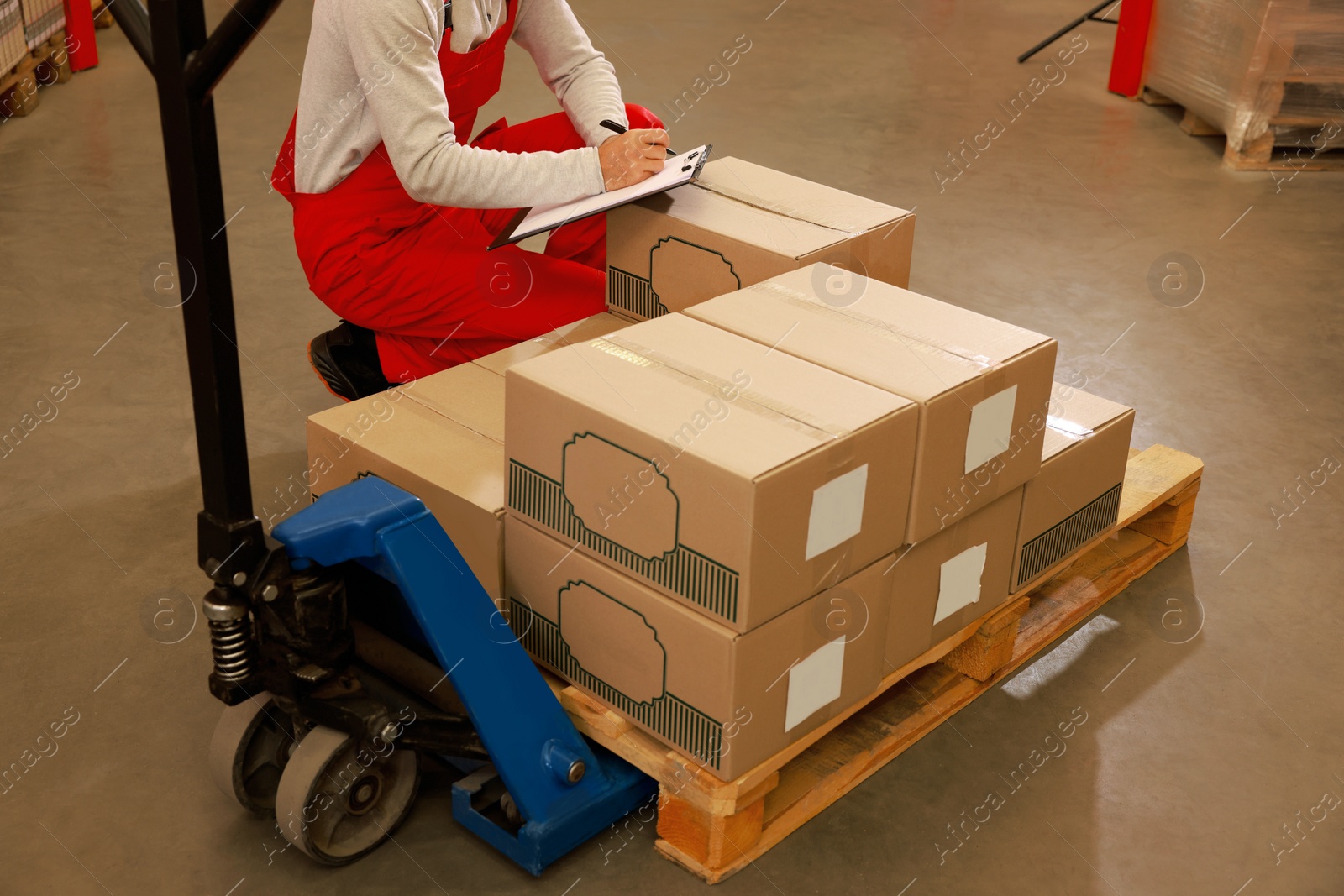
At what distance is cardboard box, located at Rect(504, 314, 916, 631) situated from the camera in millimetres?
1944

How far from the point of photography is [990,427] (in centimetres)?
227

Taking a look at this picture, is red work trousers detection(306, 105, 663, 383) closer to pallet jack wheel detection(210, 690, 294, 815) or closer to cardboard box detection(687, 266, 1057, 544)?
cardboard box detection(687, 266, 1057, 544)

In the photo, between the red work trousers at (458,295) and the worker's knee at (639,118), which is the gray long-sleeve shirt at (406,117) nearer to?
the red work trousers at (458,295)

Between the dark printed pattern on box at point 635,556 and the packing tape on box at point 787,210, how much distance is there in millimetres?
993

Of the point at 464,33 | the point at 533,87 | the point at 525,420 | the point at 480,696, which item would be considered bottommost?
the point at 533,87

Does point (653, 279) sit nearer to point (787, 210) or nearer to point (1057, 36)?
point (787, 210)

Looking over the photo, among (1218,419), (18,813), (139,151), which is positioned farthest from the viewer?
(139,151)

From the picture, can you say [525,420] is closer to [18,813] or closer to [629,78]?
[18,813]

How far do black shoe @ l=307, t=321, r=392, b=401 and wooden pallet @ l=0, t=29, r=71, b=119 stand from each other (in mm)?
3073

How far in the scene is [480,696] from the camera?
2.12 meters

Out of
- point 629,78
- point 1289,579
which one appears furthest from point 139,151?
point 1289,579

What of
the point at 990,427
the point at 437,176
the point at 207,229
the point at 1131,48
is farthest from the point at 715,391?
the point at 1131,48

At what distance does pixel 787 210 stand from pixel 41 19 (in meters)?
4.45

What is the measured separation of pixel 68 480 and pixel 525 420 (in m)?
1.64
